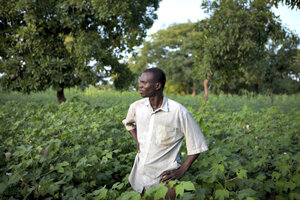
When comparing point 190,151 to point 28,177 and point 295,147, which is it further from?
point 295,147

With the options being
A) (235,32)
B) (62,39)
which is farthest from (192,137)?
(62,39)

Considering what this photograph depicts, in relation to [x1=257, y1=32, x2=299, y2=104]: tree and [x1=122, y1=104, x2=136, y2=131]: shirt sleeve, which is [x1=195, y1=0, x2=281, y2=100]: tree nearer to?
[x1=257, y1=32, x2=299, y2=104]: tree

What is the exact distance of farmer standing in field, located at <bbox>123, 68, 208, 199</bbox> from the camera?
2.14 m

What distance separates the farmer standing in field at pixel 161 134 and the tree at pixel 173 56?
107 ft

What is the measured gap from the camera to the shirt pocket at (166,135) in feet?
7.16

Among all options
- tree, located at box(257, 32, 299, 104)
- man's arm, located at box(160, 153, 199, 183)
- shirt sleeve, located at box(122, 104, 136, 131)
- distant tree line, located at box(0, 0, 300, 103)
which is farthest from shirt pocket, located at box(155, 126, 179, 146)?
Answer: tree, located at box(257, 32, 299, 104)

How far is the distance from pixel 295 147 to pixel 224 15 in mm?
7259

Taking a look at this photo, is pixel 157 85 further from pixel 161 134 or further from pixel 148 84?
pixel 161 134

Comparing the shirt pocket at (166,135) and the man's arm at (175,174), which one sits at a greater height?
the shirt pocket at (166,135)

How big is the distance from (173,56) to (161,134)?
1423 inches

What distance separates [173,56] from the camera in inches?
1475

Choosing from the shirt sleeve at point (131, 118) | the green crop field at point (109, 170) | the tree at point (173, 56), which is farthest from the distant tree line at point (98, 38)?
the tree at point (173, 56)

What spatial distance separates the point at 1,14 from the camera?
10695 millimetres

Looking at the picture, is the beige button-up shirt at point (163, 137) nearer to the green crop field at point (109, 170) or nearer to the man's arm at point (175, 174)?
the man's arm at point (175, 174)
